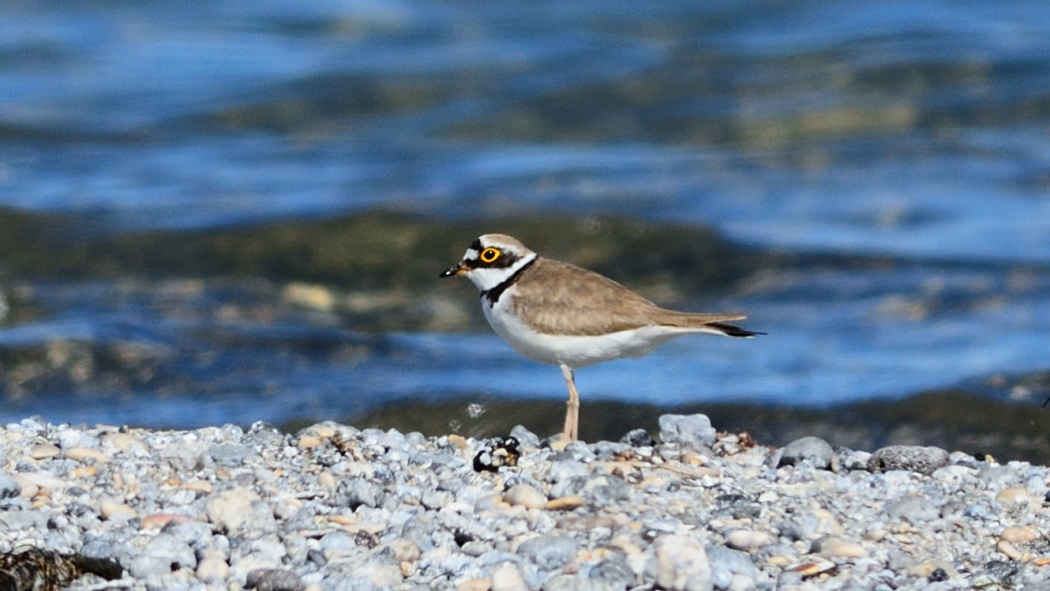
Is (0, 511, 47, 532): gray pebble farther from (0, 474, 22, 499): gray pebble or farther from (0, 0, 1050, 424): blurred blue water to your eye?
(0, 0, 1050, 424): blurred blue water

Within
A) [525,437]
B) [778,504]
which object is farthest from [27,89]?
[778,504]

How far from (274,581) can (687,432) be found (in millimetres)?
2192

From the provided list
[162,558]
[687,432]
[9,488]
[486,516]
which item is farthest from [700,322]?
[9,488]

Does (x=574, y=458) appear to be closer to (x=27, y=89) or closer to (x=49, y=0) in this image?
(x=27, y=89)

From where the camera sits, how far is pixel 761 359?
374 inches

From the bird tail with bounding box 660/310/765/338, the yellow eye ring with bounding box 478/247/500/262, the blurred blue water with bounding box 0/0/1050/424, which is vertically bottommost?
the blurred blue water with bounding box 0/0/1050/424

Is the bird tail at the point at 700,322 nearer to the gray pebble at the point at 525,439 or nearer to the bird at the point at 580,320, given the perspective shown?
the bird at the point at 580,320

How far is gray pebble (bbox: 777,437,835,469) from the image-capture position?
5.52 metres

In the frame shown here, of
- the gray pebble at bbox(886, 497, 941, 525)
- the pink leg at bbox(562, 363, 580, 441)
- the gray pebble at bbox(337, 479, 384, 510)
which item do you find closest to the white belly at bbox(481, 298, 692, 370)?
the pink leg at bbox(562, 363, 580, 441)

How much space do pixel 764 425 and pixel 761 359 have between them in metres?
1.46

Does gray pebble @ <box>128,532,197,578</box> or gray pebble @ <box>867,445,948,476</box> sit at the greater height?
gray pebble @ <box>128,532,197,578</box>

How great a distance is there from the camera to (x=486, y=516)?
454cm

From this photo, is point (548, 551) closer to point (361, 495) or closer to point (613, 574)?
point (613, 574)

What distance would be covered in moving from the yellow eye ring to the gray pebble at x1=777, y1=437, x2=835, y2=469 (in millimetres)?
1499
